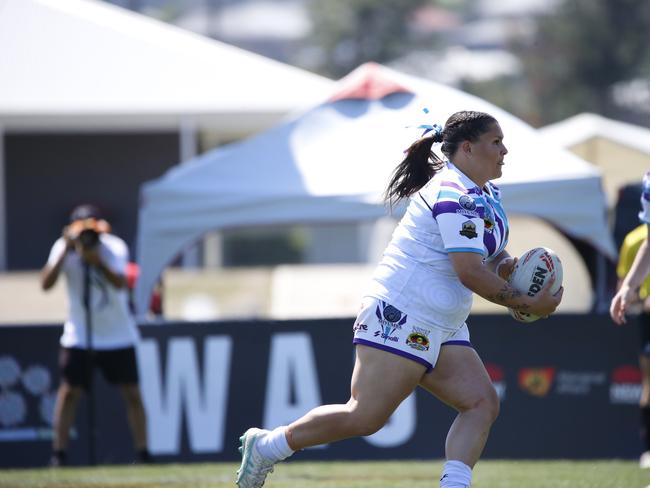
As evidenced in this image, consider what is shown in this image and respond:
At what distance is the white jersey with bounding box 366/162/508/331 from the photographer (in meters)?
5.47

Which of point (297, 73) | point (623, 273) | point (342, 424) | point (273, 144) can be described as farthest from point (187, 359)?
point (297, 73)

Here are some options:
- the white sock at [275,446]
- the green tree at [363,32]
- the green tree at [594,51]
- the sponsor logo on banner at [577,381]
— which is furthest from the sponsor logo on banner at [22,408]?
the green tree at [363,32]

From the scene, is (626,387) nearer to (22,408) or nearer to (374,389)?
(22,408)

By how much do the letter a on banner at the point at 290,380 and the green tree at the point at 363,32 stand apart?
166ft

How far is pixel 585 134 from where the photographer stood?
16266 millimetres

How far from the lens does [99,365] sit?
33.1 ft

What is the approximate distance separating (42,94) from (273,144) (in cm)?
900

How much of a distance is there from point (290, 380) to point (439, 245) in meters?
5.19

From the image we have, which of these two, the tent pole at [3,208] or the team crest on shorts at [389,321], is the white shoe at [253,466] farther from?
the tent pole at [3,208]

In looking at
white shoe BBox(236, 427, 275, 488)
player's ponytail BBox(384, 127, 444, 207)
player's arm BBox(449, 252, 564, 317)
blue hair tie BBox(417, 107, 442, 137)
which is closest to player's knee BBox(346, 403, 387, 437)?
white shoe BBox(236, 427, 275, 488)

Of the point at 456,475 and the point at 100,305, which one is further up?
the point at 100,305

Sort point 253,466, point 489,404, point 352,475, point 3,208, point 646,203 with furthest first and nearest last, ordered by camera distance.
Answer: point 3,208
point 352,475
point 646,203
point 253,466
point 489,404

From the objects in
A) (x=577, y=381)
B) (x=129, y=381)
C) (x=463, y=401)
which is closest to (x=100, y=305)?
(x=129, y=381)

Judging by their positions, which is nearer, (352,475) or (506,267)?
(506,267)
